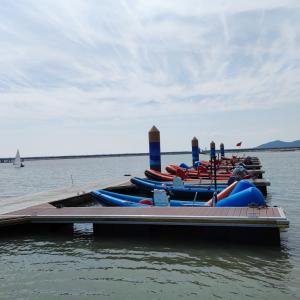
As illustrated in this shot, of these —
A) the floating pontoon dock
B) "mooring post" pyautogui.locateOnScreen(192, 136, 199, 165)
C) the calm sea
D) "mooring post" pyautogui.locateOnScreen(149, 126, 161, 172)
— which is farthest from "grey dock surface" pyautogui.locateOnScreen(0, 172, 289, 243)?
"mooring post" pyautogui.locateOnScreen(192, 136, 199, 165)

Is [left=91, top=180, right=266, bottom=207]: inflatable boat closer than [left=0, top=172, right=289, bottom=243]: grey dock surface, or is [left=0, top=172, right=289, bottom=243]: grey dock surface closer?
[left=0, top=172, right=289, bottom=243]: grey dock surface

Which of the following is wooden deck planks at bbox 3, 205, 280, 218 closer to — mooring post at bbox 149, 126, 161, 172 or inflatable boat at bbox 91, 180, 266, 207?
inflatable boat at bbox 91, 180, 266, 207

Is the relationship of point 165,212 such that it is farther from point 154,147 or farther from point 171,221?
point 154,147

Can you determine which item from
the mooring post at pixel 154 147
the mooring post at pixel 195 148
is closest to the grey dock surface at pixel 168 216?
the mooring post at pixel 154 147

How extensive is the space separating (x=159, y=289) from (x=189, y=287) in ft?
1.75

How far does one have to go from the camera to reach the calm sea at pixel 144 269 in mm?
7363

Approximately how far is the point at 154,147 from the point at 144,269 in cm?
1572

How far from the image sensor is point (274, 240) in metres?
9.91

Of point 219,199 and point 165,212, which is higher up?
point 219,199

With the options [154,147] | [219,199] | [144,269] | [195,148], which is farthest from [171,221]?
[195,148]

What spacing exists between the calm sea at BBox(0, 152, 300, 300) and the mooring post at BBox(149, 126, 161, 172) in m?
12.7

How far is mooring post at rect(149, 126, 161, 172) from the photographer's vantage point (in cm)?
2370

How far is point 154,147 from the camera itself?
24141 mm

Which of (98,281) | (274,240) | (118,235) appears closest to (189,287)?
(98,281)
